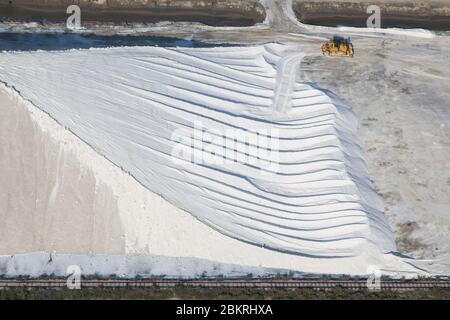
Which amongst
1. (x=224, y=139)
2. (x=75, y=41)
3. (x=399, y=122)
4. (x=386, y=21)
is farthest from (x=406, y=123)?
(x=75, y=41)

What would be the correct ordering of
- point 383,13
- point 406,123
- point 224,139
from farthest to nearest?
point 383,13 → point 406,123 → point 224,139

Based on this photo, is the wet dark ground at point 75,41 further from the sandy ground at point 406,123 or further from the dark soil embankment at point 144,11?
the sandy ground at point 406,123

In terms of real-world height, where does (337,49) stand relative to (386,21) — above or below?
below

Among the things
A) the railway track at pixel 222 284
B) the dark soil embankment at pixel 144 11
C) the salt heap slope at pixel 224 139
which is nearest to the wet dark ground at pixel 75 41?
the dark soil embankment at pixel 144 11

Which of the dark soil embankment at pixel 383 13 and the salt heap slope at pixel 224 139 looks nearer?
the salt heap slope at pixel 224 139

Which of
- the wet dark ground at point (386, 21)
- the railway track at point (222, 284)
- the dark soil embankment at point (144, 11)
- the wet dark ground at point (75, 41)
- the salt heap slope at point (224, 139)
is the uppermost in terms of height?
the dark soil embankment at point (144, 11)

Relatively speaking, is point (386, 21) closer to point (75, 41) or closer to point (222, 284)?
point (75, 41)
